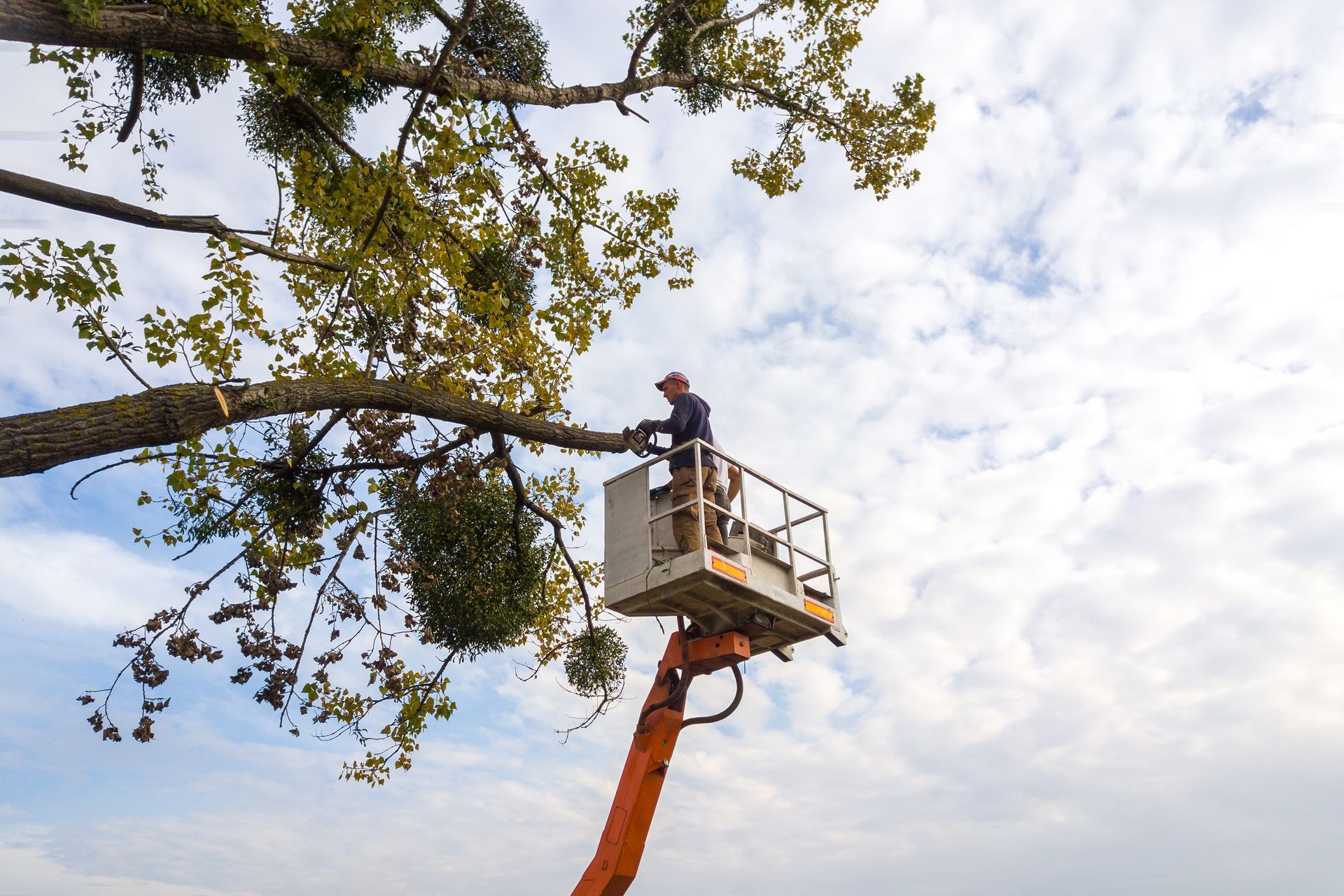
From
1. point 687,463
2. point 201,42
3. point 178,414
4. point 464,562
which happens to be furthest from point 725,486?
point 201,42

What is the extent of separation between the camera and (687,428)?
6.54m

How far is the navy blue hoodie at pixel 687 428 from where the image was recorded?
6360 mm

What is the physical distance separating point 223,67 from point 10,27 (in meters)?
3.17

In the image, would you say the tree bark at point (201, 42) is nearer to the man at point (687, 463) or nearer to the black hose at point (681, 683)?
the man at point (687, 463)

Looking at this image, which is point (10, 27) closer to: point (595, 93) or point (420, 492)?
point (420, 492)

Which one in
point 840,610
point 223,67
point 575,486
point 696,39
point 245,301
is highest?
point 696,39

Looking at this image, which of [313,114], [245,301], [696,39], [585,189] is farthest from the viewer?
[696,39]

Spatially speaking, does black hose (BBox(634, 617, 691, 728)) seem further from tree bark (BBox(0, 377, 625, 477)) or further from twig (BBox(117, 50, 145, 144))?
twig (BBox(117, 50, 145, 144))

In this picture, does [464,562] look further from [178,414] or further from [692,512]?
[178,414]

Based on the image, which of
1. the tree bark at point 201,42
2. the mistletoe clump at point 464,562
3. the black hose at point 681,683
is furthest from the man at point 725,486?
the tree bark at point 201,42

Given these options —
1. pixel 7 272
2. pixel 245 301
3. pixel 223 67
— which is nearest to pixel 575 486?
pixel 245 301

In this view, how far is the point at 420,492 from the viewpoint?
775 centimetres

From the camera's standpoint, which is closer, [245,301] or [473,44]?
[245,301]

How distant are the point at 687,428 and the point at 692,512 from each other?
709 mm
